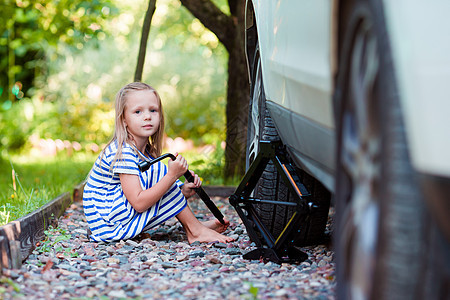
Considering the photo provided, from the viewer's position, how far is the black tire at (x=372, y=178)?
1175mm

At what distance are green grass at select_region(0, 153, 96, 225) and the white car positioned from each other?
175cm

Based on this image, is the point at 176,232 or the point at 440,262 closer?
the point at 440,262

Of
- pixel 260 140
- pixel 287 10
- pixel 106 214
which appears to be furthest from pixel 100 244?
pixel 287 10

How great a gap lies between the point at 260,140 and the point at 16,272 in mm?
1250

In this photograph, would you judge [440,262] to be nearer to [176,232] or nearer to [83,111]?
[176,232]

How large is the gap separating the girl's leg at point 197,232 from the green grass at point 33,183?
81 centimetres

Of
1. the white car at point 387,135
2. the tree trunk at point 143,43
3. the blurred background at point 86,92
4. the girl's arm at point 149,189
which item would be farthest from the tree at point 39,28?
the white car at point 387,135

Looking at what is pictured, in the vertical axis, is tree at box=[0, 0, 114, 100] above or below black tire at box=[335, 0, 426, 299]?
above

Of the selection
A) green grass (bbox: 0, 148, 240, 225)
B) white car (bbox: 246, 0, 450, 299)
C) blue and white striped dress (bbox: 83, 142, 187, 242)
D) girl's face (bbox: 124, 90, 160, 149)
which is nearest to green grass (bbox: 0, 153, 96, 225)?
green grass (bbox: 0, 148, 240, 225)

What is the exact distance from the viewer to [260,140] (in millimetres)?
2879

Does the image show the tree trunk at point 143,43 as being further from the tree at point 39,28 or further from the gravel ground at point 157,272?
the gravel ground at point 157,272

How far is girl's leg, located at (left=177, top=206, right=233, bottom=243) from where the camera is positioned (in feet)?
10.1

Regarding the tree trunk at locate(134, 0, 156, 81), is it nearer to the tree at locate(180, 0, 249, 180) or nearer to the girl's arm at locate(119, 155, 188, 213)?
the tree at locate(180, 0, 249, 180)

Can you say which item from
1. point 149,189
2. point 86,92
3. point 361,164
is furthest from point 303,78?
point 86,92
